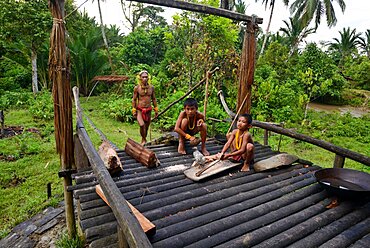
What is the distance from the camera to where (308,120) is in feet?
Answer: 36.0

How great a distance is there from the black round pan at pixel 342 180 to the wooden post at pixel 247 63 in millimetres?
1623

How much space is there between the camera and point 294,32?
21.5 metres

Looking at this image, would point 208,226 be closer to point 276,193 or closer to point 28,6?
point 276,193

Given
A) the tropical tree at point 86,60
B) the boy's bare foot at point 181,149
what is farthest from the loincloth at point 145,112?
the tropical tree at point 86,60

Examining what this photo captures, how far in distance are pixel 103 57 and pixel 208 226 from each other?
13.7 metres

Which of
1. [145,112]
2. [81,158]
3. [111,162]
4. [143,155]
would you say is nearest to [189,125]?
[143,155]

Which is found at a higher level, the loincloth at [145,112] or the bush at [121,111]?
the loincloth at [145,112]

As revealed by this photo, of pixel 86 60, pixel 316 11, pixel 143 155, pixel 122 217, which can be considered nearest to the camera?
pixel 122 217

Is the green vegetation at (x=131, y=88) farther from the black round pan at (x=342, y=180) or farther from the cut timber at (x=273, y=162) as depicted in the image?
the black round pan at (x=342, y=180)

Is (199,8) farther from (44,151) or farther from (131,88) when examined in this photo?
(131,88)

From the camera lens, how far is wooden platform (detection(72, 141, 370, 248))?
2.15 metres

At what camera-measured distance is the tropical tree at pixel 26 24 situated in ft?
34.7

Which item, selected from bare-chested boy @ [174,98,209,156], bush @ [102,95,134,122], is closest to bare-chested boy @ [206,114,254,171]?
bare-chested boy @ [174,98,209,156]

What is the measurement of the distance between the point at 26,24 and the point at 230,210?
39.2ft
